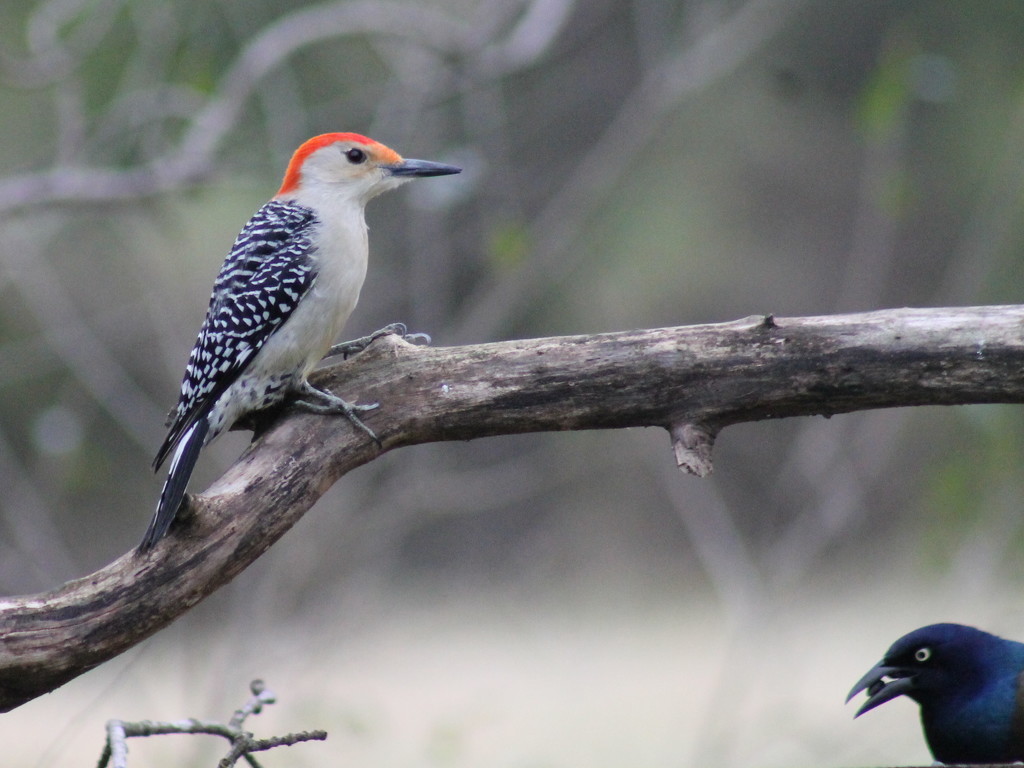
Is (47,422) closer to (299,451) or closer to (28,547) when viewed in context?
(28,547)

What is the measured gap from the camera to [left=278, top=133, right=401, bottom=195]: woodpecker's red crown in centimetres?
307

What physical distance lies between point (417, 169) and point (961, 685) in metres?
1.94

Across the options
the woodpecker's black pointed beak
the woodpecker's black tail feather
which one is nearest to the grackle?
the woodpecker's black tail feather

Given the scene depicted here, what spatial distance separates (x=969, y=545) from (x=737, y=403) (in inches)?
157

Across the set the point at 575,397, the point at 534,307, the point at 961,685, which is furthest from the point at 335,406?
the point at 534,307

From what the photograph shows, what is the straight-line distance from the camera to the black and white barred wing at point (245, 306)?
8.45 ft

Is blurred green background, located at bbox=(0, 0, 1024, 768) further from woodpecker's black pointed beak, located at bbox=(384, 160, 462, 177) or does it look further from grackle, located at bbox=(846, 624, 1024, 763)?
grackle, located at bbox=(846, 624, 1024, 763)

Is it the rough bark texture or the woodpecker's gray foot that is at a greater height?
the woodpecker's gray foot

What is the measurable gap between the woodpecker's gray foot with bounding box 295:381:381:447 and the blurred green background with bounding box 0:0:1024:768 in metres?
1.94

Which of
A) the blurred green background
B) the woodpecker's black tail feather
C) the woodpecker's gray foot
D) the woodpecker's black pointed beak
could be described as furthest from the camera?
the blurred green background

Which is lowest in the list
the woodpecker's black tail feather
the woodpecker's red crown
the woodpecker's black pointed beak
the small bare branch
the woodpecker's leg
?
the small bare branch

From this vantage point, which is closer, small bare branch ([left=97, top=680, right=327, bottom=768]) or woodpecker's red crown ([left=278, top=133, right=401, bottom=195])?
small bare branch ([left=97, top=680, right=327, bottom=768])

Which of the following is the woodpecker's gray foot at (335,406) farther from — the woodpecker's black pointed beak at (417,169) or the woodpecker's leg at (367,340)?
the woodpecker's black pointed beak at (417,169)

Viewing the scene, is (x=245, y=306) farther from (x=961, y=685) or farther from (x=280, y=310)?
(x=961, y=685)
